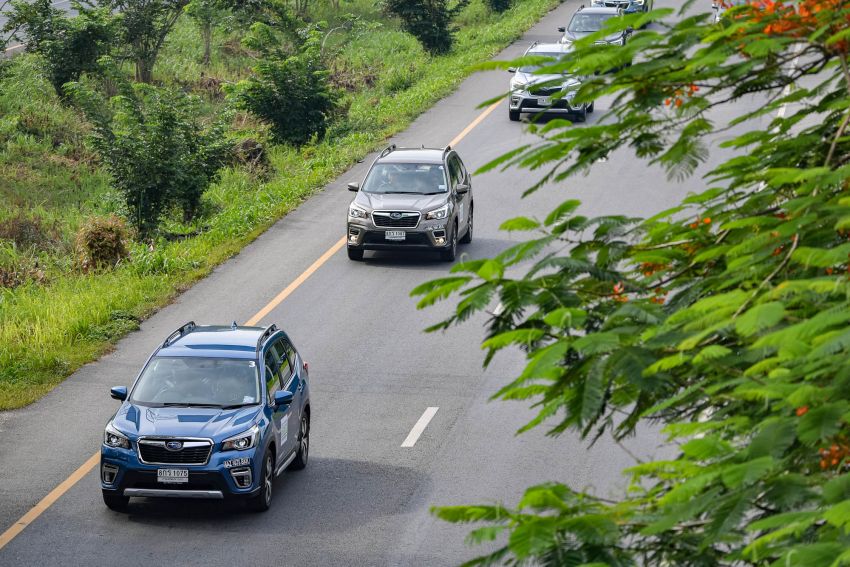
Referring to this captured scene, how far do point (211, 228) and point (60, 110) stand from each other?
13.3m

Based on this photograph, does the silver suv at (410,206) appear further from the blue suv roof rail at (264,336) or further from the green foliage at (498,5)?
the green foliage at (498,5)

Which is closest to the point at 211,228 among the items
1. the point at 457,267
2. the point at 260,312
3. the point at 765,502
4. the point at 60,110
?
the point at 260,312

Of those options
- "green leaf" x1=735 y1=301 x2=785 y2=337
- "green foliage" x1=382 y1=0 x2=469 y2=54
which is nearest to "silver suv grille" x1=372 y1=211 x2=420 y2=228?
"green leaf" x1=735 y1=301 x2=785 y2=337

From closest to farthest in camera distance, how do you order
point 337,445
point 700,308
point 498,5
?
point 700,308, point 337,445, point 498,5

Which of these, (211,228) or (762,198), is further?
(211,228)

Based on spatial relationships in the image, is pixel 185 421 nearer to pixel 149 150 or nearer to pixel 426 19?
pixel 149 150

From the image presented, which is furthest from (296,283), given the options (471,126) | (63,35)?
(63,35)

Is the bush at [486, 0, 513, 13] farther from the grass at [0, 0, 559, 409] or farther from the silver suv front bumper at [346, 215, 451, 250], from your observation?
the silver suv front bumper at [346, 215, 451, 250]

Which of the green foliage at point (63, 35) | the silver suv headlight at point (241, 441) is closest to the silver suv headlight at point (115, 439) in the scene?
the silver suv headlight at point (241, 441)

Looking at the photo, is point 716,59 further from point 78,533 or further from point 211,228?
point 211,228

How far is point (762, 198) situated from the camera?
7180 millimetres

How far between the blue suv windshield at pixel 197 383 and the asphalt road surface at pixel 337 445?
3.87 ft

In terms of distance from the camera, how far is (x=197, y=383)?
1550 centimetres

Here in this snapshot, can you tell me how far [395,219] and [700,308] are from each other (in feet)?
64.7
